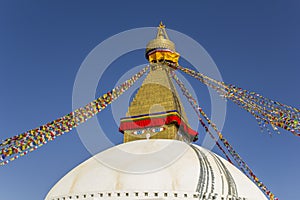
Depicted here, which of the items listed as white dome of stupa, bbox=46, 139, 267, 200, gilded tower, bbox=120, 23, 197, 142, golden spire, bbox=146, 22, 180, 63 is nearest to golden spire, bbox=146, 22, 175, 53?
golden spire, bbox=146, 22, 180, 63

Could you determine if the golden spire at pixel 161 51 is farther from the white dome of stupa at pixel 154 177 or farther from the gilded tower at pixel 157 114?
the white dome of stupa at pixel 154 177

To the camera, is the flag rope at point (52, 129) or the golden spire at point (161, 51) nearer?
the flag rope at point (52, 129)

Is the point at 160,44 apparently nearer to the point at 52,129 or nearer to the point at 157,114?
the point at 157,114

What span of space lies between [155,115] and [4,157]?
470 centimetres

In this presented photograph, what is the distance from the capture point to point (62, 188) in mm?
8023

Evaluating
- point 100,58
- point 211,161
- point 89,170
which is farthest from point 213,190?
point 100,58

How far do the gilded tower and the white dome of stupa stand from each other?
2039mm

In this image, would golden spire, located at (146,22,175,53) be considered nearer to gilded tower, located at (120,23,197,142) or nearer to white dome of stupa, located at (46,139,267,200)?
gilded tower, located at (120,23,197,142)

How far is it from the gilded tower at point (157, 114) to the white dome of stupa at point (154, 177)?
2.04 meters

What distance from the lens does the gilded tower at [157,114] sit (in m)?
10.9

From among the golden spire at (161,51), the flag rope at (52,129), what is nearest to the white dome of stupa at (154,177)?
the flag rope at (52,129)

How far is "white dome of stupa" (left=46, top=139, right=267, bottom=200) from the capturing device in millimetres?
7121

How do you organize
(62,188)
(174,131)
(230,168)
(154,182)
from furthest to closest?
(174,131) < (230,168) < (62,188) < (154,182)

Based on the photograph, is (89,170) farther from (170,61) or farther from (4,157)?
(170,61)
